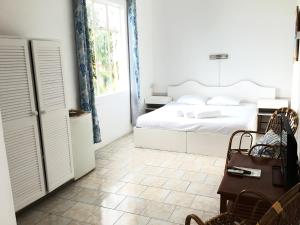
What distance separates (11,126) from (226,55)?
166 inches

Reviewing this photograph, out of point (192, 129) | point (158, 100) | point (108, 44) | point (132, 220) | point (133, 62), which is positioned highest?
point (108, 44)

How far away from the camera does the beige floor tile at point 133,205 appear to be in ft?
8.82

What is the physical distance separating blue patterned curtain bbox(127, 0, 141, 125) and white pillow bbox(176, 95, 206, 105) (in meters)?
0.85

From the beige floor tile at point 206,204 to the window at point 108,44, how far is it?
243 cm

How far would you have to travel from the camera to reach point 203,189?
10.0 ft

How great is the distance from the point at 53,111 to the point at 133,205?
1265 mm

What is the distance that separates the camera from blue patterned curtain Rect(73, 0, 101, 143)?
363cm

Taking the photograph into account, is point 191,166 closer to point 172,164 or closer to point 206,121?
point 172,164

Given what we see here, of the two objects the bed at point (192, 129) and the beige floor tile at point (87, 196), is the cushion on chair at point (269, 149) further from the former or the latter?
the beige floor tile at point (87, 196)

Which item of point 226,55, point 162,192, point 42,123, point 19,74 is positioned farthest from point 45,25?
point 226,55

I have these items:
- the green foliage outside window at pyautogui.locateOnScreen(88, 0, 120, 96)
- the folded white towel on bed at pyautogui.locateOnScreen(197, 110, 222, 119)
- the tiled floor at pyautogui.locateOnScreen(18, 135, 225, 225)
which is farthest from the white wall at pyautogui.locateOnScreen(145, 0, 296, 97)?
the tiled floor at pyautogui.locateOnScreen(18, 135, 225, 225)

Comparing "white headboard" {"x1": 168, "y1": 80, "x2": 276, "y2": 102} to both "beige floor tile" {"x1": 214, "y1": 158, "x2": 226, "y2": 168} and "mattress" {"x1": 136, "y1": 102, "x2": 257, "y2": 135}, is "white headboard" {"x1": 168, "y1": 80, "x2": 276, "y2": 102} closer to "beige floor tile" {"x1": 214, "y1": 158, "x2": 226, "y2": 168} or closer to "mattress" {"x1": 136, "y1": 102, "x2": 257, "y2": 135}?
"mattress" {"x1": 136, "y1": 102, "x2": 257, "y2": 135}

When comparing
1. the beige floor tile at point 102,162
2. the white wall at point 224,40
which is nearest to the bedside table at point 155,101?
the white wall at point 224,40

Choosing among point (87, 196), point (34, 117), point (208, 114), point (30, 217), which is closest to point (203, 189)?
point (87, 196)
